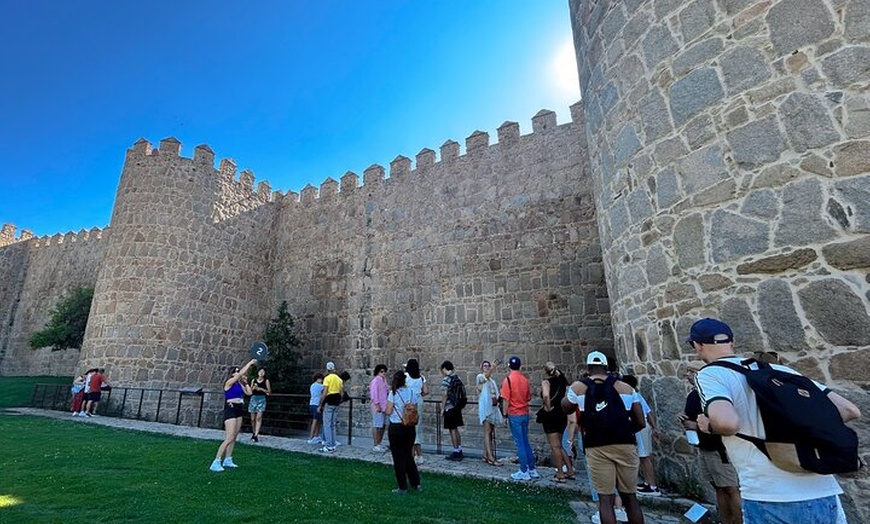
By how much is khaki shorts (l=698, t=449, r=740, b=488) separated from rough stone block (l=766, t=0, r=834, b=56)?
12.5 ft

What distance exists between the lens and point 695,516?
4145 mm

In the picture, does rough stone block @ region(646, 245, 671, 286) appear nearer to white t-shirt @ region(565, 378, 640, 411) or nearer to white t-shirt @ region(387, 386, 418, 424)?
white t-shirt @ region(565, 378, 640, 411)

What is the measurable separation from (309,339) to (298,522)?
37.4ft

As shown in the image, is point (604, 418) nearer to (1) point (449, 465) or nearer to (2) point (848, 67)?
(2) point (848, 67)

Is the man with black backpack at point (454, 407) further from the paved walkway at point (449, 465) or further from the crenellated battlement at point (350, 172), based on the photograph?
the crenellated battlement at point (350, 172)

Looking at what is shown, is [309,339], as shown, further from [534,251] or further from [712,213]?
[712,213]

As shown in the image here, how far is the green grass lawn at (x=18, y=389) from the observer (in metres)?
16.7

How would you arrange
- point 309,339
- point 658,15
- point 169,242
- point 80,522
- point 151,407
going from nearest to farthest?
1. point 80,522
2. point 658,15
3. point 151,407
4. point 169,242
5. point 309,339

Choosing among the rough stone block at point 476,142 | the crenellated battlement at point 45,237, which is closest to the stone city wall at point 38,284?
the crenellated battlement at point 45,237

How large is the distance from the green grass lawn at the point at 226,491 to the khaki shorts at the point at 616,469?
3.78 ft

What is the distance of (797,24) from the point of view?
13.6 feet

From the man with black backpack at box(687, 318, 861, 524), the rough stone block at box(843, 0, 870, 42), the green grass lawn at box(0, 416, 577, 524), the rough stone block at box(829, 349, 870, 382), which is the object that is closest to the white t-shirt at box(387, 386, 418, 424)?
the green grass lawn at box(0, 416, 577, 524)

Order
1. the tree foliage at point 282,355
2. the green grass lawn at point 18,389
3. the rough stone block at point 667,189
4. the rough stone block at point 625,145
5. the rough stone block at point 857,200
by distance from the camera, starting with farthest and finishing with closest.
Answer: the green grass lawn at point 18,389, the tree foliage at point 282,355, the rough stone block at point 625,145, the rough stone block at point 667,189, the rough stone block at point 857,200

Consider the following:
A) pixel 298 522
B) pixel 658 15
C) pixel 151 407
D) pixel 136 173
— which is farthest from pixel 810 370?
pixel 136 173
